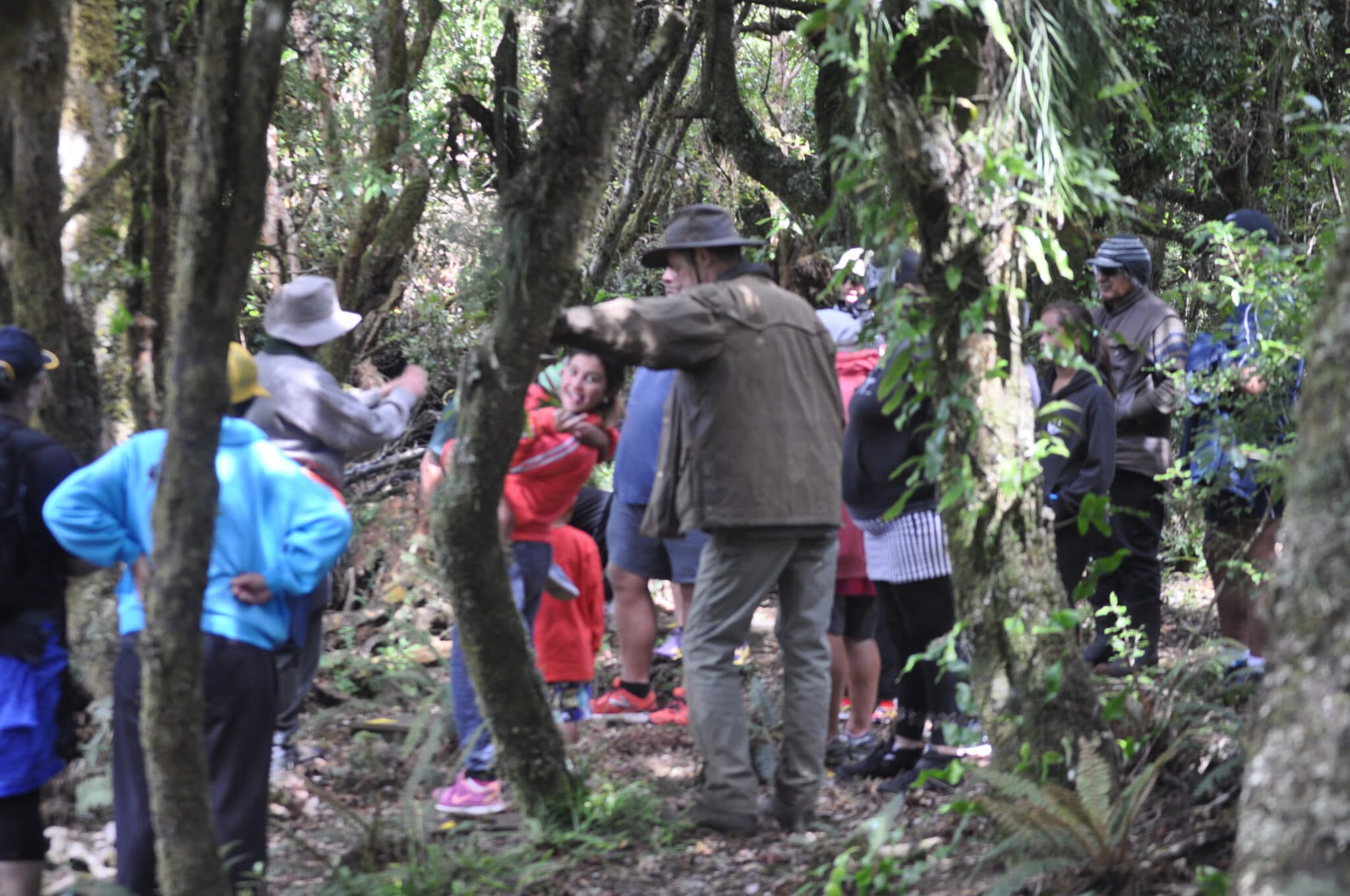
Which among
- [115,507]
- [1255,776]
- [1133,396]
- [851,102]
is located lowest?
[1255,776]

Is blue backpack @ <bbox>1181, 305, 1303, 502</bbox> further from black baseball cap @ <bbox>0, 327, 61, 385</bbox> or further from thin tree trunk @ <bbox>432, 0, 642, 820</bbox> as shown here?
black baseball cap @ <bbox>0, 327, 61, 385</bbox>

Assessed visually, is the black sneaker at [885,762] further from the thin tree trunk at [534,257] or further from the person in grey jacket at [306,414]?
the person in grey jacket at [306,414]

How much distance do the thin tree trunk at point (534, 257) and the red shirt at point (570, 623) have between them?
1570mm

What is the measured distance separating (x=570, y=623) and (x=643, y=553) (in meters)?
0.77

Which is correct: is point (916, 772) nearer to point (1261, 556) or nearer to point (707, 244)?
point (1261, 556)

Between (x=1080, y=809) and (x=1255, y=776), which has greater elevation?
(x=1255, y=776)

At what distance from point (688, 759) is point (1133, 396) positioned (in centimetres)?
287

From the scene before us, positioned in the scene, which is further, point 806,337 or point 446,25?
point 446,25

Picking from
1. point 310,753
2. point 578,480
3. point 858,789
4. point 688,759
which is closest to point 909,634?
point 858,789

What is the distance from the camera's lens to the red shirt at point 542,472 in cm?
548

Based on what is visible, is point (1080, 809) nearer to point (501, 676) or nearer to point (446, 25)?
point (501, 676)

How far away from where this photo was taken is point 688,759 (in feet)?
19.1

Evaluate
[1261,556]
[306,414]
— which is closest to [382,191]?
[306,414]

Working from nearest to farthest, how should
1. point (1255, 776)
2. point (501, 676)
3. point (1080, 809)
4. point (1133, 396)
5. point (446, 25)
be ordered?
point (1255, 776) → point (1080, 809) → point (501, 676) → point (1133, 396) → point (446, 25)
